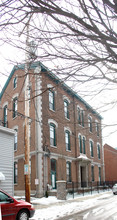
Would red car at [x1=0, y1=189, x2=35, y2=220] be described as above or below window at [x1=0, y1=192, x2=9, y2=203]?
below

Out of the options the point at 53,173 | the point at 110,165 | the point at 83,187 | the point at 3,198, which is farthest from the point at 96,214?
the point at 110,165

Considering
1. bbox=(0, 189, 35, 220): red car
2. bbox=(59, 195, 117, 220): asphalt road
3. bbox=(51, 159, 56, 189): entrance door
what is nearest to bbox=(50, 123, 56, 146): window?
bbox=(51, 159, 56, 189): entrance door

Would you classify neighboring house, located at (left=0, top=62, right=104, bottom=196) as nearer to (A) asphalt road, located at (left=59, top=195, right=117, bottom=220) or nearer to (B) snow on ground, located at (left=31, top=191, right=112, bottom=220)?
(B) snow on ground, located at (left=31, top=191, right=112, bottom=220)

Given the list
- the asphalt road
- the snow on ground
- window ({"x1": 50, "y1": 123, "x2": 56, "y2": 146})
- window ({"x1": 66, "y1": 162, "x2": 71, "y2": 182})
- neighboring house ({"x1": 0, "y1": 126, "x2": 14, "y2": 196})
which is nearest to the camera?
the asphalt road

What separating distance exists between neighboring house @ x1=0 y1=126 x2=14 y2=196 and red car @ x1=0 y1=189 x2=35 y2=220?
4.84m

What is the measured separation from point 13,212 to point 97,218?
372cm

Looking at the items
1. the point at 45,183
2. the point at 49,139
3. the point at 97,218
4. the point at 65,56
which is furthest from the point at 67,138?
the point at 65,56

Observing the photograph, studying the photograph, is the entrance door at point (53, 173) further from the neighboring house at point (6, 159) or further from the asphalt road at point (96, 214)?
the asphalt road at point (96, 214)

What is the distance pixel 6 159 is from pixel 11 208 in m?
5.68

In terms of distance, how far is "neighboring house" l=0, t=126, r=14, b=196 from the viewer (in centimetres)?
1388

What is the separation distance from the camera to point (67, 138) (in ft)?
84.4

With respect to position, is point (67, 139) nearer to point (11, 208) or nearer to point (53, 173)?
point (53, 173)

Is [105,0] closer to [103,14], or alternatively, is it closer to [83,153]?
[103,14]

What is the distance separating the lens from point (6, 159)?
14.2 m
